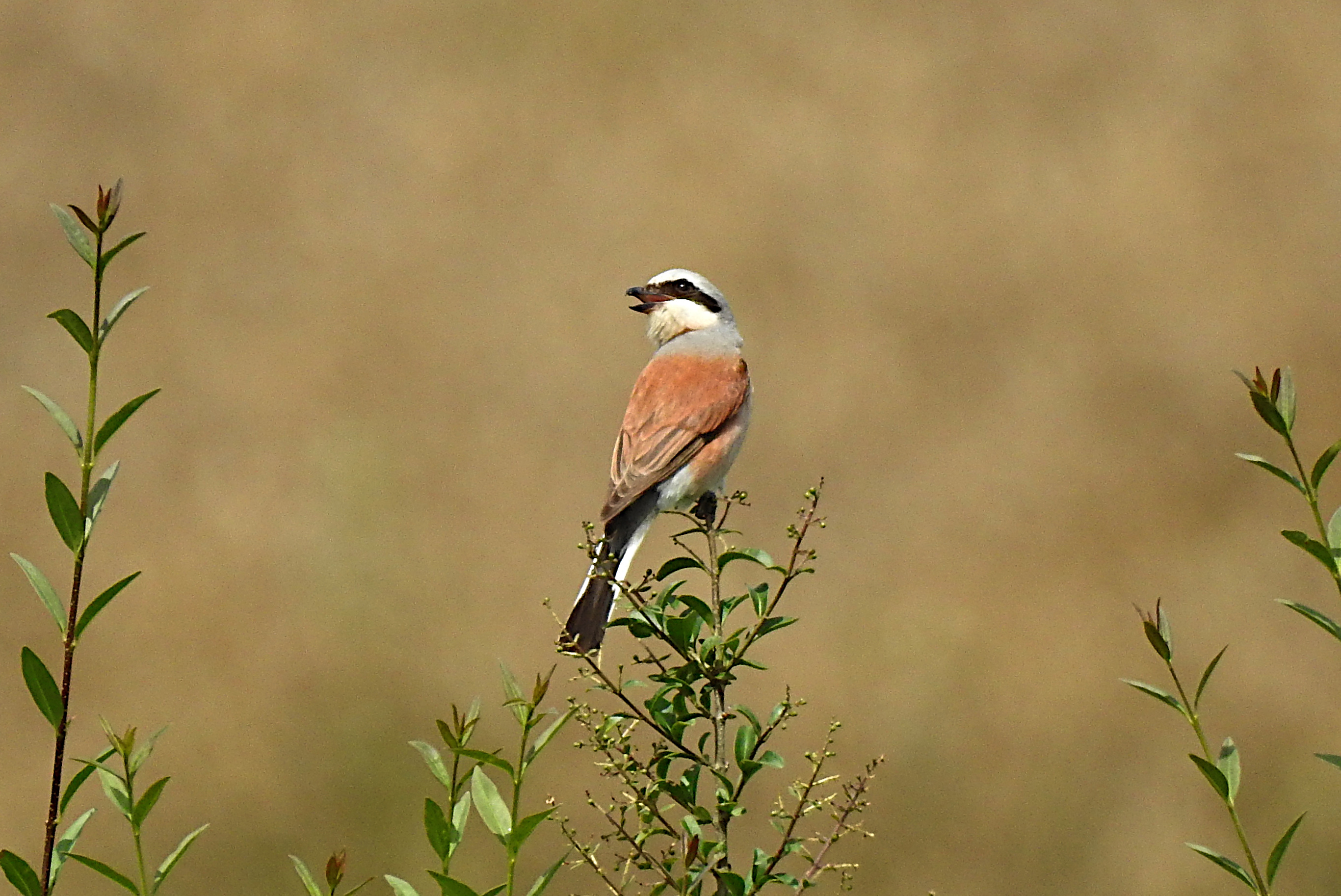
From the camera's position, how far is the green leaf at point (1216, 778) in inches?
34.9

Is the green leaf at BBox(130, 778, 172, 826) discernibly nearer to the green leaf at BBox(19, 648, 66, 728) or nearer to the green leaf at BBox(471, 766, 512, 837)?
the green leaf at BBox(19, 648, 66, 728)

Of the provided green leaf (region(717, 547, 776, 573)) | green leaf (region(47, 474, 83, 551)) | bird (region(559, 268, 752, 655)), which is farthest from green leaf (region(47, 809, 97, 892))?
bird (region(559, 268, 752, 655))

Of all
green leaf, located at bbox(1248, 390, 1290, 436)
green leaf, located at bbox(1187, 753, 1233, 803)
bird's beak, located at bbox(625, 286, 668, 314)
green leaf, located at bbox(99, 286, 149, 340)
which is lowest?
green leaf, located at bbox(1187, 753, 1233, 803)

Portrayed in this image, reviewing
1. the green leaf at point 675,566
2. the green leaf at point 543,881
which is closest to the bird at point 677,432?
the green leaf at point 675,566

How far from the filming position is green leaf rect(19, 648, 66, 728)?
0.85 m

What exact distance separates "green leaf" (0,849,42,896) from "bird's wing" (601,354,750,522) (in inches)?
58.4

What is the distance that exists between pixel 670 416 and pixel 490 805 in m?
1.51

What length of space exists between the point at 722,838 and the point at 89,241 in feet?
2.17

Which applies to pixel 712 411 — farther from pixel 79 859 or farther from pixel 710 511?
pixel 79 859

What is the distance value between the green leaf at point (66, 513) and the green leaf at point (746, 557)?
2.16ft

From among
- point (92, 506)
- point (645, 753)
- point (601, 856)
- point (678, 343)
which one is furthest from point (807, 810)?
point (601, 856)

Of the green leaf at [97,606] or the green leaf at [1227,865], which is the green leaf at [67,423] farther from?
the green leaf at [1227,865]

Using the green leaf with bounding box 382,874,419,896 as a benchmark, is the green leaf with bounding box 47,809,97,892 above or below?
above

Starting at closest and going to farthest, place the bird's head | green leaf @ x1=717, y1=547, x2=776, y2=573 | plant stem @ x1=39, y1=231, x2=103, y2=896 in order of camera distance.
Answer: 1. plant stem @ x1=39, y1=231, x2=103, y2=896
2. green leaf @ x1=717, y1=547, x2=776, y2=573
3. the bird's head
